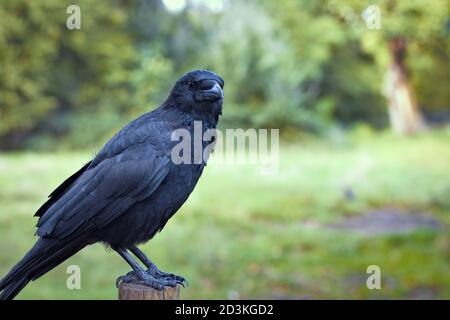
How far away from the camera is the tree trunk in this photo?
21.4 feet

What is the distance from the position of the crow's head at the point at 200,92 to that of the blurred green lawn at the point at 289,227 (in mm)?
3261

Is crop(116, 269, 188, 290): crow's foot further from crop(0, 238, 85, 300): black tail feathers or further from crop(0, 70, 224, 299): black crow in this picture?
crop(0, 238, 85, 300): black tail feathers

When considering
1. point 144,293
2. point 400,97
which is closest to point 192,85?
point 144,293

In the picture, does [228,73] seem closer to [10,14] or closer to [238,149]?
[238,149]

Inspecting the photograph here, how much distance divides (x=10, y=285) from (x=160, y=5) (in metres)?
4.88

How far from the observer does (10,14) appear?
18.8 ft

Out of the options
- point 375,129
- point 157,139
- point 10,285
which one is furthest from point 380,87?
point 10,285

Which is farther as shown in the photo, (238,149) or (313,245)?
(238,149)

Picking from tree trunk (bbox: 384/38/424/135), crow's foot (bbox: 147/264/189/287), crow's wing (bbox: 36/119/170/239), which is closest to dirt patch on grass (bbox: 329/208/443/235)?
tree trunk (bbox: 384/38/424/135)

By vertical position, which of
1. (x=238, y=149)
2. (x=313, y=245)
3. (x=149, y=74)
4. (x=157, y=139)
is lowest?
(x=157, y=139)

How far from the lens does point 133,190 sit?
1.93 m

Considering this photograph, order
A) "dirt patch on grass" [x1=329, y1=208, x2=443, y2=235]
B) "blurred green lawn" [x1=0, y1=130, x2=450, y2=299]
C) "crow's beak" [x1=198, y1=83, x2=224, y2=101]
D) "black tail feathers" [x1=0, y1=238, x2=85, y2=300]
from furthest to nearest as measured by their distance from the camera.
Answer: "dirt patch on grass" [x1=329, y1=208, x2=443, y2=235]
"blurred green lawn" [x1=0, y1=130, x2=450, y2=299]
"crow's beak" [x1=198, y1=83, x2=224, y2=101]
"black tail feathers" [x1=0, y1=238, x2=85, y2=300]

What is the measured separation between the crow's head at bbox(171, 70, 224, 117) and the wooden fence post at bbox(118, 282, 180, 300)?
0.61 metres

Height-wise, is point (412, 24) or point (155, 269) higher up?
point (412, 24)
